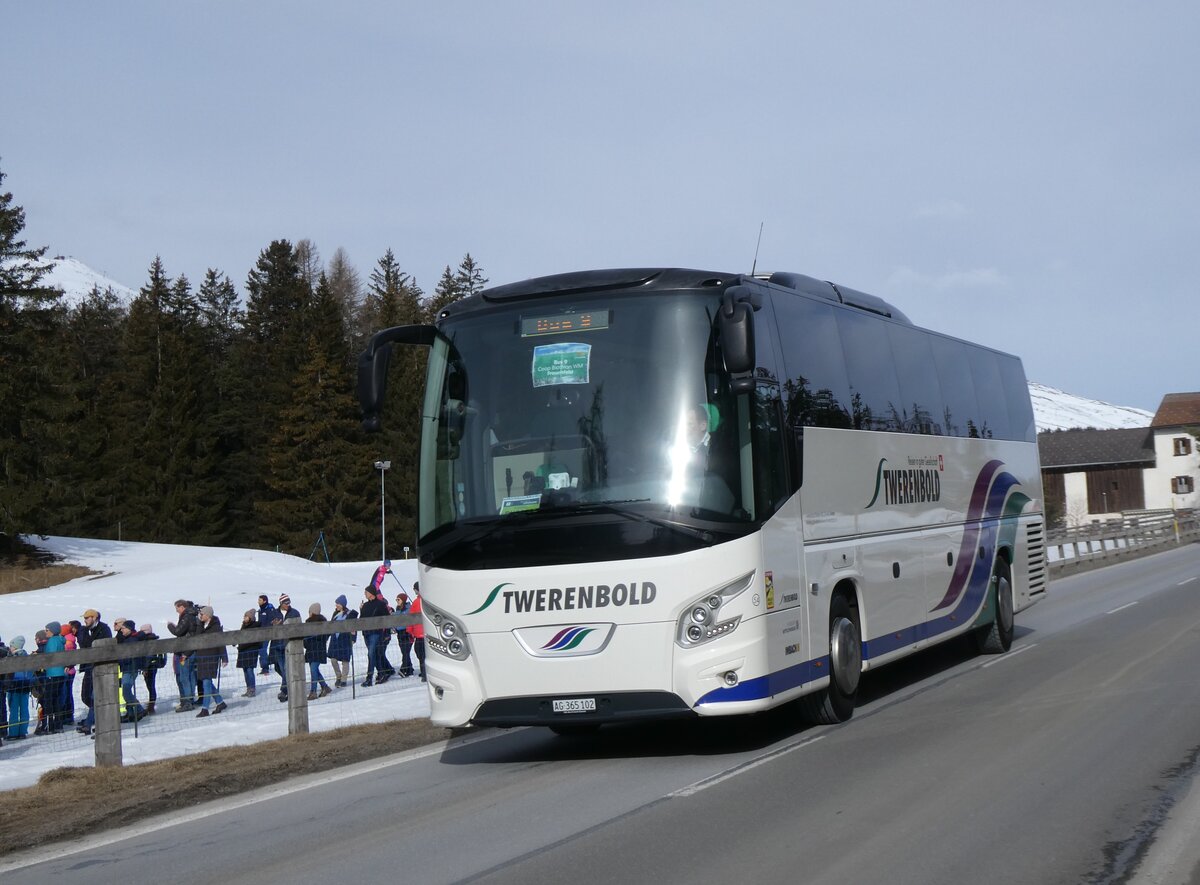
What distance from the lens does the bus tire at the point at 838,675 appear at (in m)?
11.2

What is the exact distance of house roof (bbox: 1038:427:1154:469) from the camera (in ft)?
384

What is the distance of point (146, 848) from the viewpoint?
797 centimetres

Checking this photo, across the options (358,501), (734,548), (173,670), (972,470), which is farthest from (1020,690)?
(358,501)

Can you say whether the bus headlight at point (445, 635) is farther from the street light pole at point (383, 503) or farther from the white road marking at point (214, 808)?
the street light pole at point (383, 503)

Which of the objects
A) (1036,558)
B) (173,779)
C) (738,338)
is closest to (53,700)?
(173,779)

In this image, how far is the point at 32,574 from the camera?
49469 millimetres

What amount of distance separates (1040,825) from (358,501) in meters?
81.8

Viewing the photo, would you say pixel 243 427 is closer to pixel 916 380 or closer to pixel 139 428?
pixel 139 428

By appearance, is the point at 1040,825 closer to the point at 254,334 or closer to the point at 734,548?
the point at 734,548

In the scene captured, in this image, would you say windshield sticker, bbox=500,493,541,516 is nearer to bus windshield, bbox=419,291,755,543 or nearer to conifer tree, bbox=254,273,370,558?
bus windshield, bbox=419,291,755,543

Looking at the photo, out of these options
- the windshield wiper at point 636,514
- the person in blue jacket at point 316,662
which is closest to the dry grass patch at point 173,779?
the windshield wiper at point 636,514

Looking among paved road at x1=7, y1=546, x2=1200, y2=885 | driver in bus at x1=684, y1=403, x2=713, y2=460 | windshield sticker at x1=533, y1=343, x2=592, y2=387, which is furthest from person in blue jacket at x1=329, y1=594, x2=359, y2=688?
driver in bus at x1=684, y1=403, x2=713, y2=460

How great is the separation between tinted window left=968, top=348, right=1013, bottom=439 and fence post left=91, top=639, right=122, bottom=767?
32.8 feet

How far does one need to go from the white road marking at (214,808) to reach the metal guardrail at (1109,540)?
29.7 m
